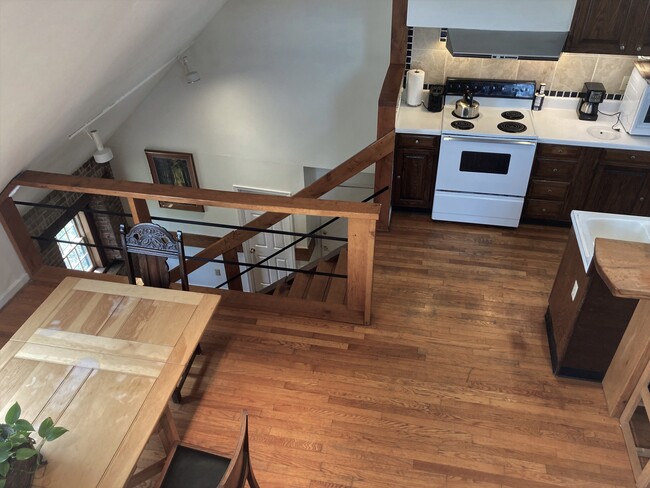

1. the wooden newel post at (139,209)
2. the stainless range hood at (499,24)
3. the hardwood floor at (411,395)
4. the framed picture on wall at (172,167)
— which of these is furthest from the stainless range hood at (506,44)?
the framed picture on wall at (172,167)

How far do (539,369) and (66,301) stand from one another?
2.72 metres

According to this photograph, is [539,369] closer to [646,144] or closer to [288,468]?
[288,468]

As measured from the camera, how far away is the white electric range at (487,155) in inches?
161

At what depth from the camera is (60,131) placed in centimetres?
376

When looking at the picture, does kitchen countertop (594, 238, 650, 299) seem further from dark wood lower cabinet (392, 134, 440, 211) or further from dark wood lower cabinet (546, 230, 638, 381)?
dark wood lower cabinet (392, 134, 440, 211)

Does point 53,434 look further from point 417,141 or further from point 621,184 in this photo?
point 621,184

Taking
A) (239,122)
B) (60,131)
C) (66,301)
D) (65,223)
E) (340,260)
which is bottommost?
(65,223)

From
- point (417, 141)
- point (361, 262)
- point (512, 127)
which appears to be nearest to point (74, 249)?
point (417, 141)

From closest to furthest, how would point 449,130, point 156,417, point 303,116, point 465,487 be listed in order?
point 156,417 → point 465,487 → point 449,130 → point 303,116

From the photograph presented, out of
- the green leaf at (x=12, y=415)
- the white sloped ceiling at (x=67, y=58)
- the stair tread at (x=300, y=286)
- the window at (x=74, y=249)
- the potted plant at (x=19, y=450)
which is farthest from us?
the window at (x=74, y=249)

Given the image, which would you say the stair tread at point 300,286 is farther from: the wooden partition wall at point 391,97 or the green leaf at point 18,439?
the green leaf at point 18,439

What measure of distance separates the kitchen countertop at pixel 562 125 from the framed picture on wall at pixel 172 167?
299 cm

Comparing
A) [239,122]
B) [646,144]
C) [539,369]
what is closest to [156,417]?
[539,369]

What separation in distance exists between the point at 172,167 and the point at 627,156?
16.1 ft
